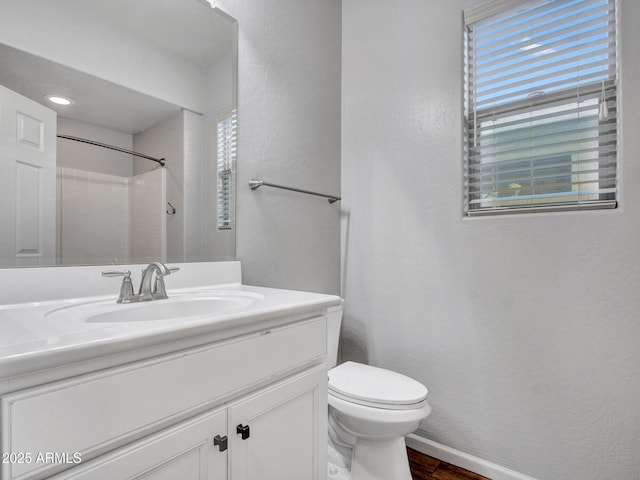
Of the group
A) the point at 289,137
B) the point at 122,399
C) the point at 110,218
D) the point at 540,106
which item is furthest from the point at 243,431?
the point at 540,106

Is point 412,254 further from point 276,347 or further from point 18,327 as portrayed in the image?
point 18,327

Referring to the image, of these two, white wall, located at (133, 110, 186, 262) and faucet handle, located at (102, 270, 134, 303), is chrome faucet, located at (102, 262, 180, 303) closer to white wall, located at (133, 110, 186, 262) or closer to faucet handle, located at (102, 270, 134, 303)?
faucet handle, located at (102, 270, 134, 303)

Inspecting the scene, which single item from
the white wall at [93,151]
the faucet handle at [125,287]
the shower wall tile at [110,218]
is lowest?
the faucet handle at [125,287]

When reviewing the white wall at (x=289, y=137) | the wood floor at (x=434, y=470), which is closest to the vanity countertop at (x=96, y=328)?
the white wall at (x=289, y=137)

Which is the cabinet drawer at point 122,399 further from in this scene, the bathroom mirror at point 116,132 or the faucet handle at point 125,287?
the bathroom mirror at point 116,132

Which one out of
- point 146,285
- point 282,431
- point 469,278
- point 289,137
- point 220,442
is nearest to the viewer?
point 220,442

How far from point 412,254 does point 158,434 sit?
1.32 m

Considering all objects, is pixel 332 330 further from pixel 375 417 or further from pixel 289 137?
pixel 289 137

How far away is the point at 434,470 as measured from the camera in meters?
1.50

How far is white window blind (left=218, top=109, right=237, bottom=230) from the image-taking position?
54.1 inches

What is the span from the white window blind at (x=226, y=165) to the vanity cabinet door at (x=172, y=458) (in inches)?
31.4

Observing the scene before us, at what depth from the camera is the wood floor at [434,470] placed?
145 centimetres

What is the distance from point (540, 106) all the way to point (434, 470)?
5.37 feet

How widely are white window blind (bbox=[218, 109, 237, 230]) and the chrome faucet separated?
0.39 meters
